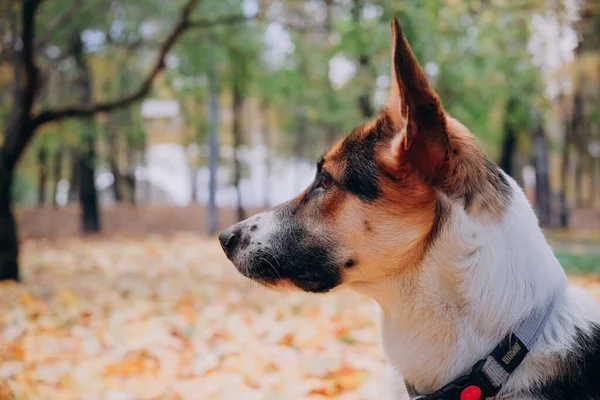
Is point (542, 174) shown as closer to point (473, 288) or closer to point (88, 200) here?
point (88, 200)

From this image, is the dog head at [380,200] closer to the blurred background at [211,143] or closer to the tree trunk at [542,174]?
the blurred background at [211,143]

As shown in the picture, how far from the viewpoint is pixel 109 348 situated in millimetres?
4512

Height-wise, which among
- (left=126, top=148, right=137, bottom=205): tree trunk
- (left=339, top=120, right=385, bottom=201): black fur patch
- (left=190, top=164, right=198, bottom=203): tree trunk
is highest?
(left=339, top=120, right=385, bottom=201): black fur patch

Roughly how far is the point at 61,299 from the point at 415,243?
5.43 m

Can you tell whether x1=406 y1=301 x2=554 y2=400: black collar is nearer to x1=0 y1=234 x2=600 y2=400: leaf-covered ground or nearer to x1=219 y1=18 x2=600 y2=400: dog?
x1=219 y1=18 x2=600 y2=400: dog

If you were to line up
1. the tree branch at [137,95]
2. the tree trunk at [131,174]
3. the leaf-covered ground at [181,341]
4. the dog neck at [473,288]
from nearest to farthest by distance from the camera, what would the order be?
the dog neck at [473,288]
the leaf-covered ground at [181,341]
the tree branch at [137,95]
the tree trunk at [131,174]

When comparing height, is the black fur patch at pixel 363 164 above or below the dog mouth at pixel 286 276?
above

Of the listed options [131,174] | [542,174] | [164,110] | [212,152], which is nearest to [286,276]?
[212,152]

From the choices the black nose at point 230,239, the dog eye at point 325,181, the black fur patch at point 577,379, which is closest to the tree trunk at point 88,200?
the black nose at point 230,239

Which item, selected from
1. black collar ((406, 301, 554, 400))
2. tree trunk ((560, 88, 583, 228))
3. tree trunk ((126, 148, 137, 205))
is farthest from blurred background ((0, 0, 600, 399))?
tree trunk ((126, 148, 137, 205))

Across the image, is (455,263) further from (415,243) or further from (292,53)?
(292,53)

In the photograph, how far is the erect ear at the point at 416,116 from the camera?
1.96 meters

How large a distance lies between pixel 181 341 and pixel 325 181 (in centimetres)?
279

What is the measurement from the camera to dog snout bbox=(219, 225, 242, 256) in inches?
103
